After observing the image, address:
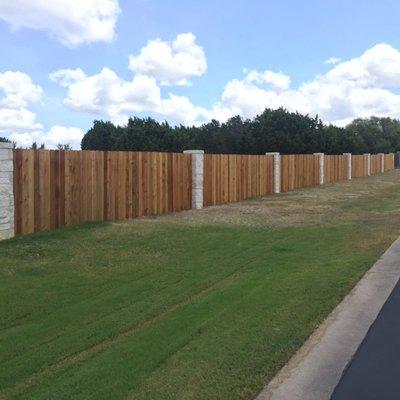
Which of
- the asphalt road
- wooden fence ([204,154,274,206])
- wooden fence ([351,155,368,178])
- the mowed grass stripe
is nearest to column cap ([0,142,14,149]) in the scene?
the mowed grass stripe

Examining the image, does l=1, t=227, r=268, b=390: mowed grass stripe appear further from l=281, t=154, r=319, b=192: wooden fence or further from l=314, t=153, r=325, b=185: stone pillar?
l=314, t=153, r=325, b=185: stone pillar

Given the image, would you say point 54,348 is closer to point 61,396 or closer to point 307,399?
point 61,396

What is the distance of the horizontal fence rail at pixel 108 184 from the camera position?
10.8 m

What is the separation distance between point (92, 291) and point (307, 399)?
392 cm

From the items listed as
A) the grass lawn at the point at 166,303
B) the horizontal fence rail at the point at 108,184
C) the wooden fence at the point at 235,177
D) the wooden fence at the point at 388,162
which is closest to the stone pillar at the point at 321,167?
the wooden fence at the point at 235,177

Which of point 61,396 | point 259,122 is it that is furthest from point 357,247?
point 259,122

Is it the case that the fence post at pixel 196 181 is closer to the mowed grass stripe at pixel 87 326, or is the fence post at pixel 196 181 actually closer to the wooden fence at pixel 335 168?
the mowed grass stripe at pixel 87 326

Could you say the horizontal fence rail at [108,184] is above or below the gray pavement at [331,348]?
above

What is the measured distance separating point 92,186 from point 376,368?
31.1ft

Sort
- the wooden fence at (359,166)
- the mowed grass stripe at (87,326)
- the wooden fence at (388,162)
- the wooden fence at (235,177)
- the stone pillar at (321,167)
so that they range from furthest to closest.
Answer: the wooden fence at (388,162) < the wooden fence at (359,166) < the stone pillar at (321,167) < the wooden fence at (235,177) < the mowed grass stripe at (87,326)

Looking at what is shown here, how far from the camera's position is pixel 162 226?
496 inches

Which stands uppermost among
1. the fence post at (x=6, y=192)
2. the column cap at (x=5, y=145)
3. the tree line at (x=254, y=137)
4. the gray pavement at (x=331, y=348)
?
the tree line at (x=254, y=137)

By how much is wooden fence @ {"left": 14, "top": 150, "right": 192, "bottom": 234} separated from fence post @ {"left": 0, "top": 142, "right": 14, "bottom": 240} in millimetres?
177

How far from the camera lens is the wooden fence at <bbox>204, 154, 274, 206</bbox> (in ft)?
59.9
